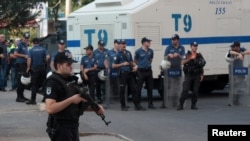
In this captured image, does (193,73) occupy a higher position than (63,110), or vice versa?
(63,110)

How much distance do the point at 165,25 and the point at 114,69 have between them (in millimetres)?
2576

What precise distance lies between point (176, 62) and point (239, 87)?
1.79 meters

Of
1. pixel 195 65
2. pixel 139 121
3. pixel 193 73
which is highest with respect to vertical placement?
pixel 195 65

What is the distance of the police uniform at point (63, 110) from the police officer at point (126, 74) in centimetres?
926

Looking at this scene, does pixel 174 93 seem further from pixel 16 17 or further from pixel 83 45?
pixel 16 17

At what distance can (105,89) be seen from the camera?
1778 cm

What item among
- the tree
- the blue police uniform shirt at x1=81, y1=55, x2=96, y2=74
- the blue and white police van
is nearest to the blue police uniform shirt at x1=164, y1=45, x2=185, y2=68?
the blue and white police van

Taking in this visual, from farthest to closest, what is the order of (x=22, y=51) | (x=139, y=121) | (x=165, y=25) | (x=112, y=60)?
(x=165, y=25) < (x=22, y=51) < (x=112, y=60) < (x=139, y=121)

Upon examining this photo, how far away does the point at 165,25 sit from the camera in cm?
1903

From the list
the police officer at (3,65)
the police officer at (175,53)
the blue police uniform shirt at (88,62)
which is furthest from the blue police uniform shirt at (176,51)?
the police officer at (3,65)

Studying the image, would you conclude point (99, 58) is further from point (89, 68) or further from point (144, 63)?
point (144, 63)

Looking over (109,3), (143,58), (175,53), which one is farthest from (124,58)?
(109,3)

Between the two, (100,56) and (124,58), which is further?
(100,56)

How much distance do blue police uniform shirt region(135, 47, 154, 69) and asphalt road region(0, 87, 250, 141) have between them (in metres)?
1.11
